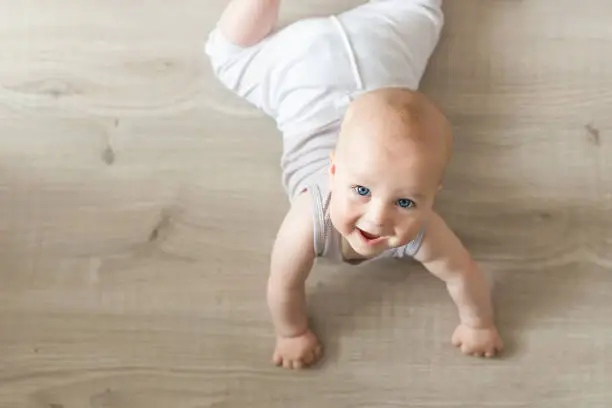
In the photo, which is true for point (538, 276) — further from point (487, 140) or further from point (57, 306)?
point (57, 306)

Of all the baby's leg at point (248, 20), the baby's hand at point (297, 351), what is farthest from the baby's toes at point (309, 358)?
the baby's leg at point (248, 20)

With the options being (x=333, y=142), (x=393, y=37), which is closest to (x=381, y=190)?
(x=333, y=142)

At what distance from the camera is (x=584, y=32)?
101 centimetres

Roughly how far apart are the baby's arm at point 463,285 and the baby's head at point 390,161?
0.48 ft

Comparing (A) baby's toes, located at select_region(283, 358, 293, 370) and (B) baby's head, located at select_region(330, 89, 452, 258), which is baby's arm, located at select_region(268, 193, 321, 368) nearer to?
(A) baby's toes, located at select_region(283, 358, 293, 370)

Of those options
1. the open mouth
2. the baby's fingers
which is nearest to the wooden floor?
the baby's fingers

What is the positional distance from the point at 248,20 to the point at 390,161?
14.7 inches

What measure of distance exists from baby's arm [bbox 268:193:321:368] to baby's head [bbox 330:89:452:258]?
0.14m

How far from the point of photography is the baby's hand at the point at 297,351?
33.9 inches

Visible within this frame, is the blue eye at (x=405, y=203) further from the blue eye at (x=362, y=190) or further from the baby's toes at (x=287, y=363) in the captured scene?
the baby's toes at (x=287, y=363)

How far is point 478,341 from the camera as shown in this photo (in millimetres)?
872

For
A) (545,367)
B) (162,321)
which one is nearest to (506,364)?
(545,367)

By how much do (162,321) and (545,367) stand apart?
1.32 ft

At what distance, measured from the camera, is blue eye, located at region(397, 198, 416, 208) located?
0.64 metres
